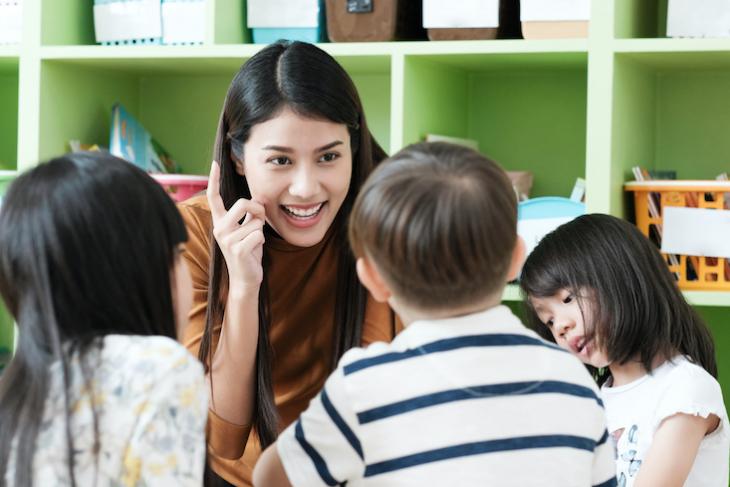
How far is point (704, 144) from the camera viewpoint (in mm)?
2154

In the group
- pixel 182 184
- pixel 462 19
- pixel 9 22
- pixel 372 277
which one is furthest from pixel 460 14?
pixel 372 277

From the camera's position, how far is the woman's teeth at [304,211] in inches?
60.5

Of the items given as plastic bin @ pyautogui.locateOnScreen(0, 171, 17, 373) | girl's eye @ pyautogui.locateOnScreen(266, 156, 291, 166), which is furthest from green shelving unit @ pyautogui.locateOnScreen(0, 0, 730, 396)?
girl's eye @ pyautogui.locateOnScreen(266, 156, 291, 166)

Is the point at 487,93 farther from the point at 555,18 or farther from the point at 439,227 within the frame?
the point at 439,227

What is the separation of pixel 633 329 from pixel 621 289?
0.19 feet

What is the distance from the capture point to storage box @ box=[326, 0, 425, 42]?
196cm

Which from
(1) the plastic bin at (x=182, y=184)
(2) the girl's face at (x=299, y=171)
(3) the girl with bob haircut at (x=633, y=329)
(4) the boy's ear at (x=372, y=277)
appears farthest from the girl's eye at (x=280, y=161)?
(1) the plastic bin at (x=182, y=184)

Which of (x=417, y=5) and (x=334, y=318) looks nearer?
(x=334, y=318)

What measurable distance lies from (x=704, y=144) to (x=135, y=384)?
1534 millimetres

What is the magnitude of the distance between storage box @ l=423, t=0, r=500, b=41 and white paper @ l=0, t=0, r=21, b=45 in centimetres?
84

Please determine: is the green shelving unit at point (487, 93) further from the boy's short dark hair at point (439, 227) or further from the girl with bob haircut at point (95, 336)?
the girl with bob haircut at point (95, 336)

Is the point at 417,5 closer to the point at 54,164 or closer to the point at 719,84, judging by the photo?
the point at 719,84

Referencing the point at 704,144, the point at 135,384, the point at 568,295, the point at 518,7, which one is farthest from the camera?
the point at 704,144

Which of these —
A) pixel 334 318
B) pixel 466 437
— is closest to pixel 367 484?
pixel 466 437
